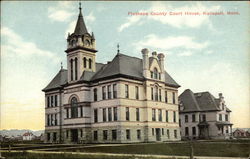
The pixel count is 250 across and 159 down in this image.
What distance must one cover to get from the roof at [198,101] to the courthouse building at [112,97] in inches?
540

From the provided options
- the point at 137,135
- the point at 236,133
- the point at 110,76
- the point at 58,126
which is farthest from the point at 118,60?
the point at 236,133

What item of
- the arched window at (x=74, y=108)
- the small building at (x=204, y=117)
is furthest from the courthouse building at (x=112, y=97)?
the small building at (x=204, y=117)

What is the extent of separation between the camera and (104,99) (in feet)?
138

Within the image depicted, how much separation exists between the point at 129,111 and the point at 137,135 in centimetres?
333

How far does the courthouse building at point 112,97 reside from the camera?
41.1 metres

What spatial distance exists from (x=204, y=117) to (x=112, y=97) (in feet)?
81.1

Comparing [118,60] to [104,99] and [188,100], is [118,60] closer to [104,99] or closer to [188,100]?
[104,99]

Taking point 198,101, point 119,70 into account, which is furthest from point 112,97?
point 198,101

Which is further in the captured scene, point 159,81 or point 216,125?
point 216,125

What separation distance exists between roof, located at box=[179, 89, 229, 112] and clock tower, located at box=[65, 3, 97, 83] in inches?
907

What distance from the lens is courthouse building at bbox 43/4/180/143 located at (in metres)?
41.1

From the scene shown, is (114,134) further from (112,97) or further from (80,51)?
(80,51)

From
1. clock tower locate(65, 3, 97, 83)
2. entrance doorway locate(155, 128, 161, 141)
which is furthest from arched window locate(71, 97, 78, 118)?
entrance doorway locate(155, 128, 161, 141)

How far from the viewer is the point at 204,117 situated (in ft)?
197
